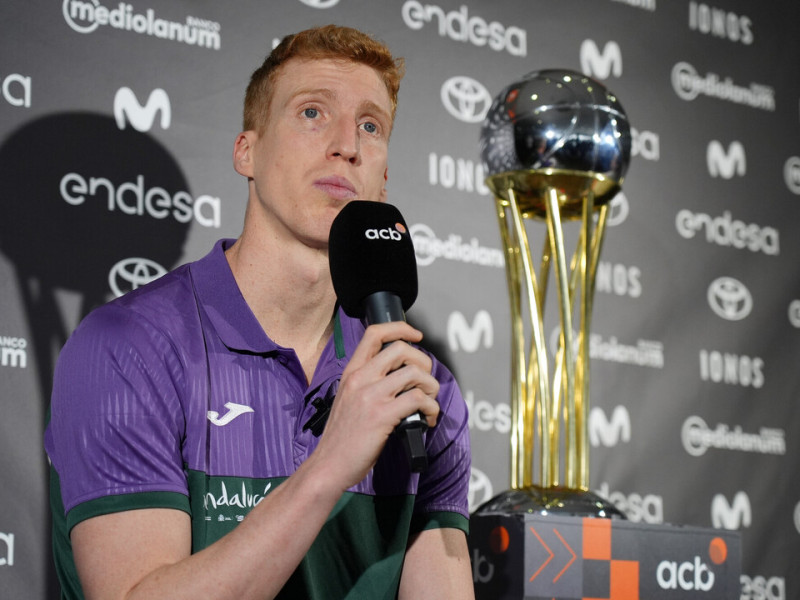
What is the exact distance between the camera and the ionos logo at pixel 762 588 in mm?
2373

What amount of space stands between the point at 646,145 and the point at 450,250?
0.63m

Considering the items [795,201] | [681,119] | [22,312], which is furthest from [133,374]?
[795,201]

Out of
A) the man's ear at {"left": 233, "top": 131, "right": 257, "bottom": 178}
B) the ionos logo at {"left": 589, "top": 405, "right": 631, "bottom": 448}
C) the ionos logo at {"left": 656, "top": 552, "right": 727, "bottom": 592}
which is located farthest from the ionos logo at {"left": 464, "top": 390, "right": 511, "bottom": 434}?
the man's ear at {"left": 233, "top": 131, "right": 257, "bottom": 178}

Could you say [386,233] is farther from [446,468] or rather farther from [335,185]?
[446,468]

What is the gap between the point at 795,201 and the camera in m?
2.66

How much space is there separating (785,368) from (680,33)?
86 centimetres

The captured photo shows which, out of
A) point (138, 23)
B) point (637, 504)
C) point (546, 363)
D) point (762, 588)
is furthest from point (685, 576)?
point (138, 23)

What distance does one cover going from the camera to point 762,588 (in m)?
2.39

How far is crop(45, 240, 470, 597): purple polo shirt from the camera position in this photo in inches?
46.3

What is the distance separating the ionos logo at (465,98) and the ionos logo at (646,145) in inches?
16.0

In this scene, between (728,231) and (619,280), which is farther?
(728,231)

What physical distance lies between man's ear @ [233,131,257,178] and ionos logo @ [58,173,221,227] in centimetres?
41

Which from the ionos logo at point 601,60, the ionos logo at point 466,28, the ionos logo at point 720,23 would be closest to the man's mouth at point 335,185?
the ionos logo at point 466,28

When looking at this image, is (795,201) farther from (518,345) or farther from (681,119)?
(518,345)
